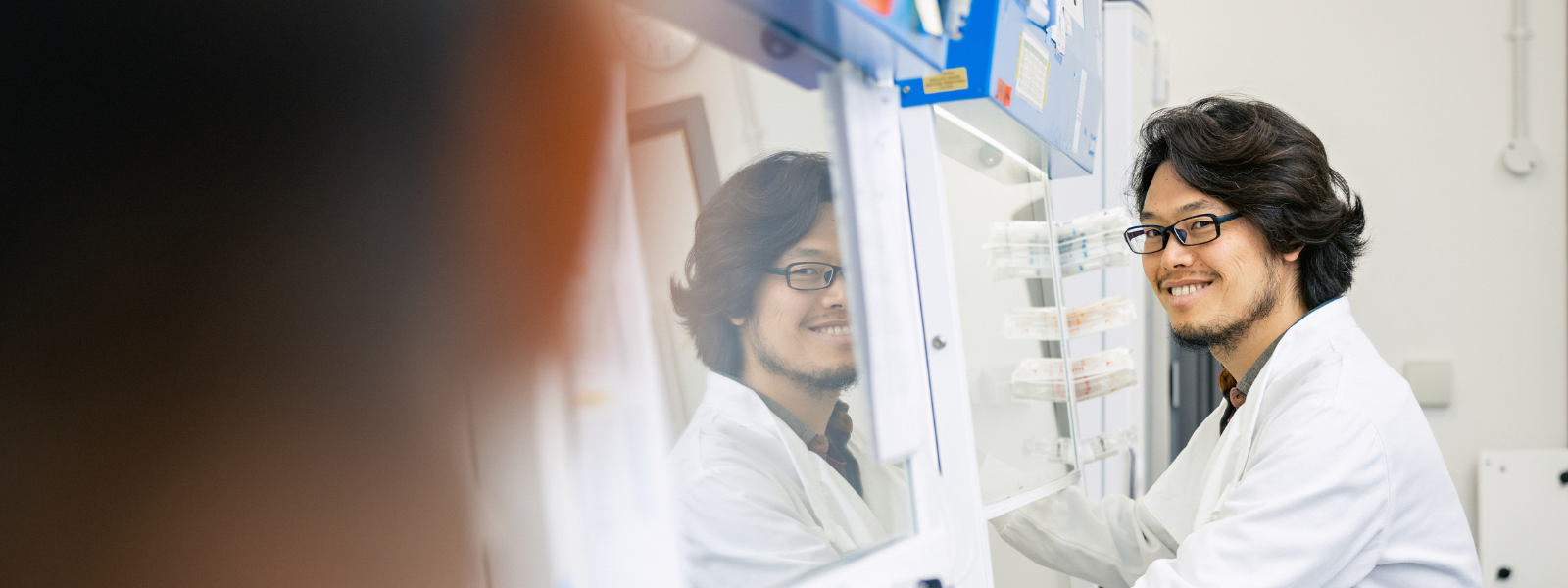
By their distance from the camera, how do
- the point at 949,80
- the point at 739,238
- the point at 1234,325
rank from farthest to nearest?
the point at 1234,325, the point at 949,80, the point at 739,238

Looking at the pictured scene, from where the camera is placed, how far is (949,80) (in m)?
0.91

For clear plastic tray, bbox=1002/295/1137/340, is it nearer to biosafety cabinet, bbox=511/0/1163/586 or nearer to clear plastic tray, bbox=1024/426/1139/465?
biosafety cabinet, bbox=511/0/1163/586

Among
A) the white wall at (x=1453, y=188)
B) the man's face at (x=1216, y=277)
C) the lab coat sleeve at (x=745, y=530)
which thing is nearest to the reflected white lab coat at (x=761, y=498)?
the lab coat sleeve at (x=745, y=530)

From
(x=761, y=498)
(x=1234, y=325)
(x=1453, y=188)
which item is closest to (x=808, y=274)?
(x=761, y=498)

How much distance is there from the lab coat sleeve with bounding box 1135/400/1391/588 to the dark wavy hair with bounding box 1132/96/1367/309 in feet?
1.24

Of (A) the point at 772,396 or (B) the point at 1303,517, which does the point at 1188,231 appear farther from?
(A) the point at 772,396

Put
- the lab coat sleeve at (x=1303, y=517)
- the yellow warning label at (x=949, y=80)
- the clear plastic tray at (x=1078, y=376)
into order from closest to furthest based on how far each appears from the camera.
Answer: the yellow warning label at (x=949, y=80)
the lab coat sleeve at (x=1303, y=517)
the clear plastic tray at (x=1078, y=376)

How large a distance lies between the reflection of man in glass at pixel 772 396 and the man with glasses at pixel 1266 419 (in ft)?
1.66

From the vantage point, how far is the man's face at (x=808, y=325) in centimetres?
70

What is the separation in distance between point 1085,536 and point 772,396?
2.87ft

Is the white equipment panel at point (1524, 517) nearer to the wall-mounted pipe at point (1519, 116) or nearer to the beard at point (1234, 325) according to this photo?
the wall-mounted pipe at point (1519, 116)

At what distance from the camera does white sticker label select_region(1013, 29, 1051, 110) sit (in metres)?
1.00

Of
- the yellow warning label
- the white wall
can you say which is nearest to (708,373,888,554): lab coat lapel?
the yellow warning label

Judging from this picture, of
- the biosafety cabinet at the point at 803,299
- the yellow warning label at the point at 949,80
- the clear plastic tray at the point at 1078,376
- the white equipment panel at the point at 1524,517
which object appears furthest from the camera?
the white equipment panel at the point at 1524,517
